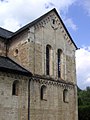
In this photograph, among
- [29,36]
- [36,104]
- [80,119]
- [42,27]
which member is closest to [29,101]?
[36,104]

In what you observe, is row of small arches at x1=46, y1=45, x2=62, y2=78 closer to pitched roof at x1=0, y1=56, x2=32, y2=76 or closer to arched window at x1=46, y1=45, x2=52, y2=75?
arched window at x1=46, y1=45, x2=52, y2=75

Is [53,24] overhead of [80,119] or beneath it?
overhead

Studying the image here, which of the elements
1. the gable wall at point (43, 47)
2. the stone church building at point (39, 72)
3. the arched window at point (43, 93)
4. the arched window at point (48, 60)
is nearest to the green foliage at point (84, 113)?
the stone church building at point (39, 72)

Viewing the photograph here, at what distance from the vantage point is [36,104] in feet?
69.1

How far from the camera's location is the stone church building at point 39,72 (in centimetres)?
1966

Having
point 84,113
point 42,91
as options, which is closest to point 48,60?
point 42,91

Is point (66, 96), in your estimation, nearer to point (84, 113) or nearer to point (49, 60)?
point (49, 60)

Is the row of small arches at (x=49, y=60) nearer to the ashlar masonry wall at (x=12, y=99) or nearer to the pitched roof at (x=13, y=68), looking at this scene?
the pitched roof at (x=13, y=68)

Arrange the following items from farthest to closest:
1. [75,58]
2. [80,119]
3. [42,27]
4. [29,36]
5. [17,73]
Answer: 1. [80,119]
2. [75,58]
3. [42,27]
4. [29,36]
5. [17,73]

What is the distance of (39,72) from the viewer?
73.0 feet

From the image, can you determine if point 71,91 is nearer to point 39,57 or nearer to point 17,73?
point 39,57

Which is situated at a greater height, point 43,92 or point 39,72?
point 39,72

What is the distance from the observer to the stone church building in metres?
19.7

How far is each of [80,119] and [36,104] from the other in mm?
16215
